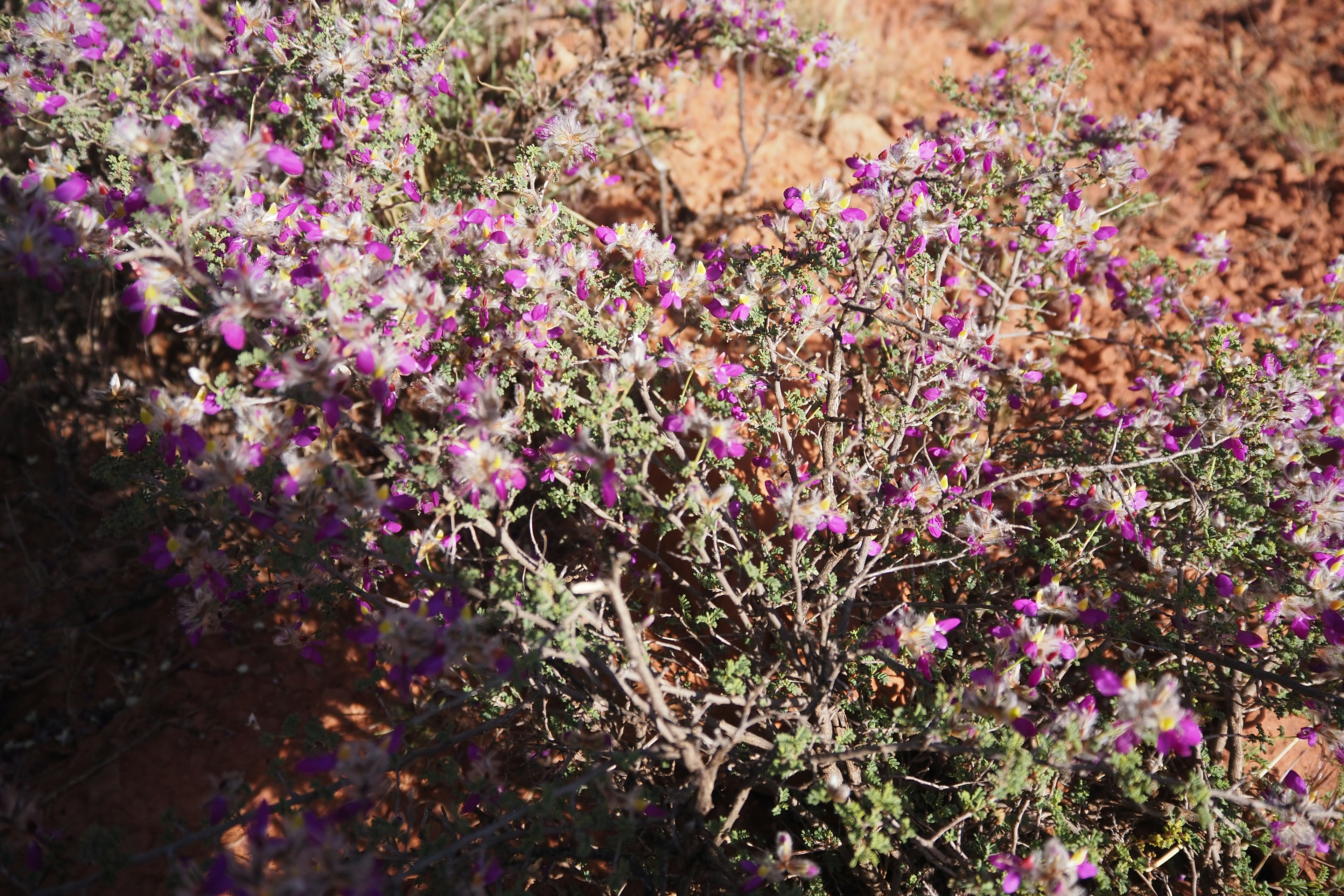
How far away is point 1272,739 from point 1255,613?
37 cm

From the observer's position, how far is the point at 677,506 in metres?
1.67

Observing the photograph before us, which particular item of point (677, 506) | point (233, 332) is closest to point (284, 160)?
point (233, 332)

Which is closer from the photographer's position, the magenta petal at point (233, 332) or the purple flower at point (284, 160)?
the magenta petal at point (233, 332)

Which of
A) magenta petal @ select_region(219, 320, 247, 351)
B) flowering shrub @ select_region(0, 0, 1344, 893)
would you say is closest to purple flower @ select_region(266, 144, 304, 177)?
flowering shrub @ select_region(0, 0, 1344, 893)

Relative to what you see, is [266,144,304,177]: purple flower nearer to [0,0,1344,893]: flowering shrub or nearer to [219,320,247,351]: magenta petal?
[0,0,1344,893]: flowering shrub

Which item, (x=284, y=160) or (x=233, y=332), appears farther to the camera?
(x=284, y=160)

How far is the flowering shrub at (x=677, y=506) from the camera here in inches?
60.6

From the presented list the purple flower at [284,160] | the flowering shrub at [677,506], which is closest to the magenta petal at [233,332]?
the flowering shrub at [677,506]

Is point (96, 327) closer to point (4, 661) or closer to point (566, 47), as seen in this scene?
point (4, 661)

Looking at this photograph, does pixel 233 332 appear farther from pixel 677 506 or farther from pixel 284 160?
pixel 677 506

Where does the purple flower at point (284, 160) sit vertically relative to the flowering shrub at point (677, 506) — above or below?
above

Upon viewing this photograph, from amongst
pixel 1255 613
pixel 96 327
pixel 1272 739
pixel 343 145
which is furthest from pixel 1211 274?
pixel 96 327

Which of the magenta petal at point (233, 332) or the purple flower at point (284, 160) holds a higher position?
the purple flower at point (284, 160)

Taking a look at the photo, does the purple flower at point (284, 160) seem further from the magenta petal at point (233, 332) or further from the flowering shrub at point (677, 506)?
the magenta petal at point (233, 332)
